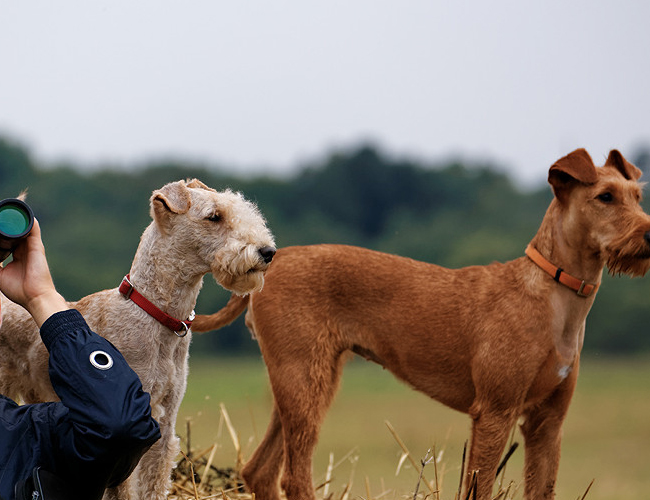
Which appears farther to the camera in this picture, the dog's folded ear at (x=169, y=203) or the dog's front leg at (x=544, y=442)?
the dog's front leg at (x=544, y=442)

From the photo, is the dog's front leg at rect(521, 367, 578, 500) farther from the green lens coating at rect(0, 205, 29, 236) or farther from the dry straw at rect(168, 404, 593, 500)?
the green lens coating at rect(0, 205, 29, 236)

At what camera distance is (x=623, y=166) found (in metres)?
4.49

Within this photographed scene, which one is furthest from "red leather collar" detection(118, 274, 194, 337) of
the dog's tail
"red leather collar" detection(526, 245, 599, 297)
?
"red leather collar" detection(526, 245, 599, 297)

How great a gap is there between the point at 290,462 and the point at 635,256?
2.31 metres

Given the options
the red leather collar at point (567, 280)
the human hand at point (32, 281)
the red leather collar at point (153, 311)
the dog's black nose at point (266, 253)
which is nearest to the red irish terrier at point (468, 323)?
the red leather collar at point (567, 280)

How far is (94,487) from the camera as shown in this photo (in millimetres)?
2438

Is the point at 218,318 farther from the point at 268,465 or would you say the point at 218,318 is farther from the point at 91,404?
the point at 91,404

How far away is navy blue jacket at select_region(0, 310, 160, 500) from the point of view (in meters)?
2.26

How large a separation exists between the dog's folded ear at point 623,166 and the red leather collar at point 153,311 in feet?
9.25

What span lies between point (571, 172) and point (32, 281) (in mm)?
3017

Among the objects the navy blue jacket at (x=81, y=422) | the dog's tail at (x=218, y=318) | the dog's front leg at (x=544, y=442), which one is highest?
the navy blue jacket at (x=81, y=422)

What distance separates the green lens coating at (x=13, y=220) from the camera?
8.21 feet

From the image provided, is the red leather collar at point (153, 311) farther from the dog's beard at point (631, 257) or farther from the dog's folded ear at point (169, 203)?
the dog's beard at point (631, 257)

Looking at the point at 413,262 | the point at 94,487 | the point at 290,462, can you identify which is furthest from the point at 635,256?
the point at 94,487
